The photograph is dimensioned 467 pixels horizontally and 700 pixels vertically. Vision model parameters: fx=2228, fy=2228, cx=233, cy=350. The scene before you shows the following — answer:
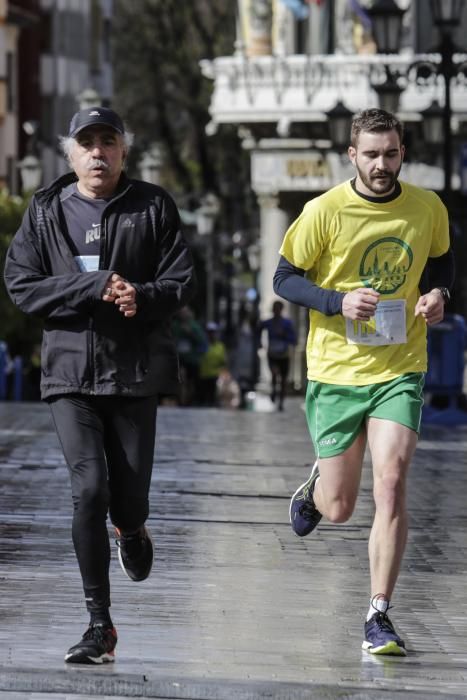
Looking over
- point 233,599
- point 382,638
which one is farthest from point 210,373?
point 382,638

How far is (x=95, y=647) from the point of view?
24.4 feet

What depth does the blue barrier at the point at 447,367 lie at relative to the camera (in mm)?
24109

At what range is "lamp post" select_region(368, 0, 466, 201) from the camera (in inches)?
924

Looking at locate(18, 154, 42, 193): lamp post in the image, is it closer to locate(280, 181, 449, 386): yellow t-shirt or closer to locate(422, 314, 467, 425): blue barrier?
locate(422, 314, 467, 425): blue barrier

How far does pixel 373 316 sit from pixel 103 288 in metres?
1.11

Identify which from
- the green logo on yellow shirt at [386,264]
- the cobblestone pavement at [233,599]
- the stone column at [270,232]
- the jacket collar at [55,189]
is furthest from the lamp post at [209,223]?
the jacket collar at [55,189]

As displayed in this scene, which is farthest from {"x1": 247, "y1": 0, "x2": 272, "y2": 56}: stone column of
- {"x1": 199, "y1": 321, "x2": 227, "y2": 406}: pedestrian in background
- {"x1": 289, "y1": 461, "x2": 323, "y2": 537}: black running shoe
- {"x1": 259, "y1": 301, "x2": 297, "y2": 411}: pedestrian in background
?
{"x1": 289, "y1": 461, "x2": 323, "y2": 537}: black running shoe

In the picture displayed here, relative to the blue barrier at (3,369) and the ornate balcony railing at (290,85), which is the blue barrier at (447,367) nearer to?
the blue barrier at (3,369)

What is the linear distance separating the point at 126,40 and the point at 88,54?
4.90 m

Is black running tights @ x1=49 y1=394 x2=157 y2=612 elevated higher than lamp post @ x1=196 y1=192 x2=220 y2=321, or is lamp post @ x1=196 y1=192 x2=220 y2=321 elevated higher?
black running tights @ x1=49 y1=394 x2=157 y2=612

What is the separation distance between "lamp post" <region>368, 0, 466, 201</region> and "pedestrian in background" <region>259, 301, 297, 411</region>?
587 centimetres

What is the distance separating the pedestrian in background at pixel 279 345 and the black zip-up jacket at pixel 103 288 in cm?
2319

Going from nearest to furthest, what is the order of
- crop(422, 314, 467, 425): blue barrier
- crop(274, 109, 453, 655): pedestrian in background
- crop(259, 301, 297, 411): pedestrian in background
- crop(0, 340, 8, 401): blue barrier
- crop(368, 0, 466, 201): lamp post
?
1. crop(274, 109, 453, 655): pedestrian in background
2. crop(368, 0, 466, 201): lamp post
3. crop(422, 314, 467, 425): blue barrier
4. crop(259, 301, 297, 411): pedestrian in background
5. crop(0, 340, 8, 401): blue barrier

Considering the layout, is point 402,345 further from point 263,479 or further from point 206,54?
point 206,54
